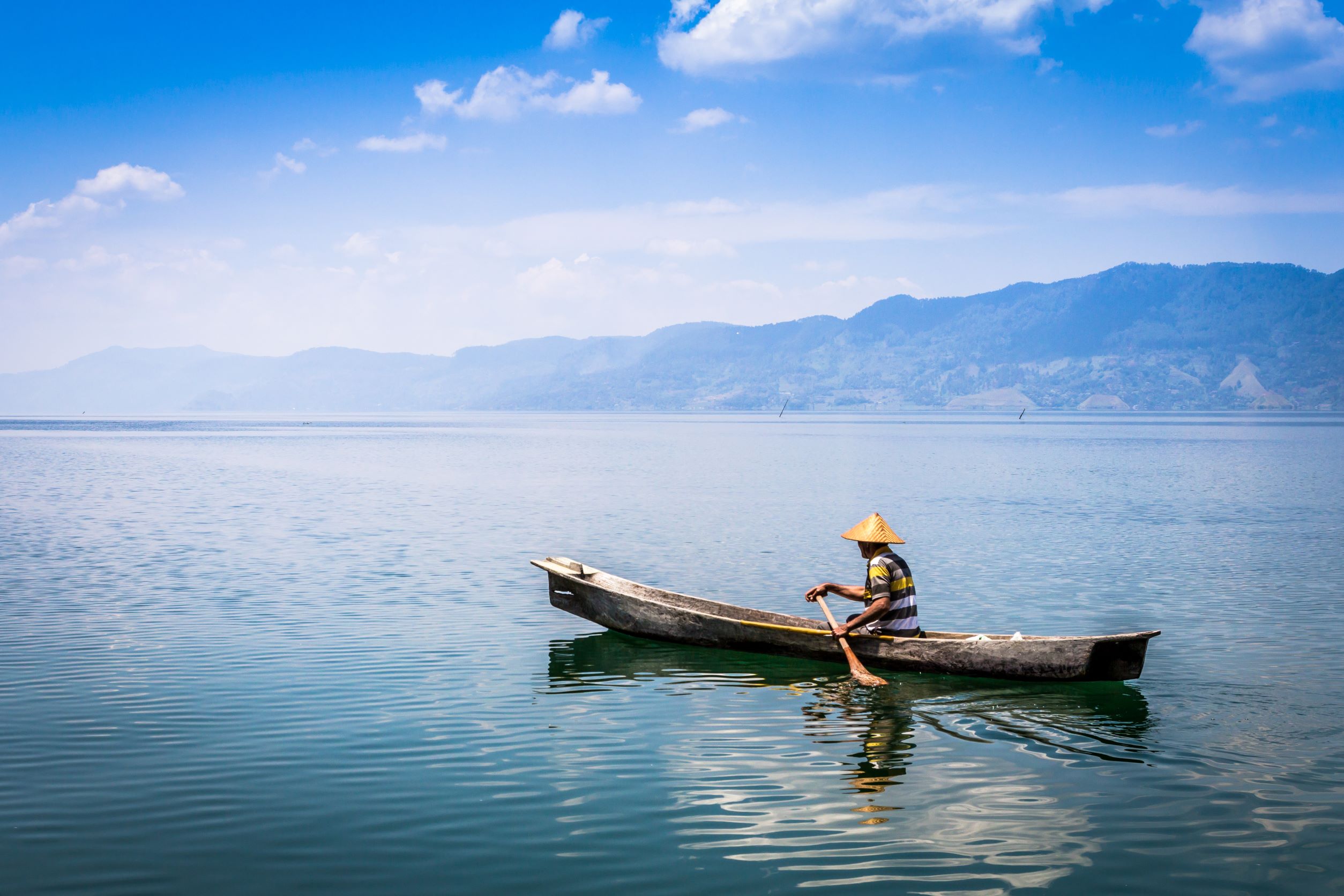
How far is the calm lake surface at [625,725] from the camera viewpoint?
928cm

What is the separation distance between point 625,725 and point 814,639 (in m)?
3.70

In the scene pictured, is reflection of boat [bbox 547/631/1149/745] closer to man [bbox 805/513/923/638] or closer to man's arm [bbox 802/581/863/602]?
man [bbox 805/513/923/638]

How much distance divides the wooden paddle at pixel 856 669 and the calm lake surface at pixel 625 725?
19 cm

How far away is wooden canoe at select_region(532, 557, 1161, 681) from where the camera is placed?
14.5m

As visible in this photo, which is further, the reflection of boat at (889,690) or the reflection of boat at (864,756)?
the reflection of boat at (889,690)

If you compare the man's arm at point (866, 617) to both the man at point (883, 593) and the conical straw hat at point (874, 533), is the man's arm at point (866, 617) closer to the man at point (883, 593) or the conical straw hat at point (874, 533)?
the man at point (883, 593)

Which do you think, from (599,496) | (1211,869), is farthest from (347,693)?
(599,496)

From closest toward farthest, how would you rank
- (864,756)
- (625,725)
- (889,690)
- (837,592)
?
(864,756) → (625,725) → (889,690) → (837,592)

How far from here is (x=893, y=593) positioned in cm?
1548

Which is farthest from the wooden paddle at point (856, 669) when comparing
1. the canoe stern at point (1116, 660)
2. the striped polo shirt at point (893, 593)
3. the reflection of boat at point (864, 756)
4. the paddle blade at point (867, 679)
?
the canoe stern at point (1116, 660)

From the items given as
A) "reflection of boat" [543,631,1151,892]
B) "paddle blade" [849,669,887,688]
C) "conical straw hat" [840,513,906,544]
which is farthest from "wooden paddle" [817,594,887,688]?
"conical straw hat" [840,513,906,544]

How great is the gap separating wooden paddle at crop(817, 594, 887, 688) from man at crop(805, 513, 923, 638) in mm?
141

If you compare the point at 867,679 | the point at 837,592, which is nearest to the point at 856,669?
the point at 867,679

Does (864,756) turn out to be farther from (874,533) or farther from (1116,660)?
(1116,660)
